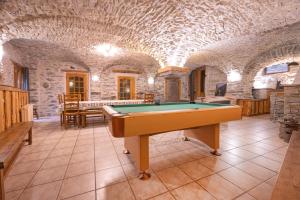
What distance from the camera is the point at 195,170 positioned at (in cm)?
196

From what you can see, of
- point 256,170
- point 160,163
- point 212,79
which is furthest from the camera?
point 212,79

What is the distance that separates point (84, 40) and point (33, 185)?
4.04 m

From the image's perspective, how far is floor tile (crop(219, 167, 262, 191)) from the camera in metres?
1.63

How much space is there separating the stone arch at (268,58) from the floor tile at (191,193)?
601cm

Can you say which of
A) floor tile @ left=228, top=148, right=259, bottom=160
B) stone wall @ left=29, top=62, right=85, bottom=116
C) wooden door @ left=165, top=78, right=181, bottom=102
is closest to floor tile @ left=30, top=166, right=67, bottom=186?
floor tile @ left=228, top=148, right=259, bottom=160

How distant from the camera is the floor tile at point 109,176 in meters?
1.71

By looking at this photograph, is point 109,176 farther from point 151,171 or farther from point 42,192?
point 42,192

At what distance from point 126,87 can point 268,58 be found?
270 inches

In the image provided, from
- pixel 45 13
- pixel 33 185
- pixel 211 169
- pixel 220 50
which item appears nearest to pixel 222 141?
pixel 211 169

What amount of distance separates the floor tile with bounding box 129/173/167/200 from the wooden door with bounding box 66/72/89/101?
21.3 ft

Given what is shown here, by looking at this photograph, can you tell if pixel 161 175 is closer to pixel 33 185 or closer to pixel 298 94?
pixel 33 185

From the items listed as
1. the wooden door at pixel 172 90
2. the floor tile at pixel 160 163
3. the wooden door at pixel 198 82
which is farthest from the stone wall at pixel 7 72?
the wooden door at pixel 198 82

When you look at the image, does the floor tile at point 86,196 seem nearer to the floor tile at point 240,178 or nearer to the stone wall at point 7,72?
the floor tile at point 240,178

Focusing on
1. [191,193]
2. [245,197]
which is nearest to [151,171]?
[191,193]
